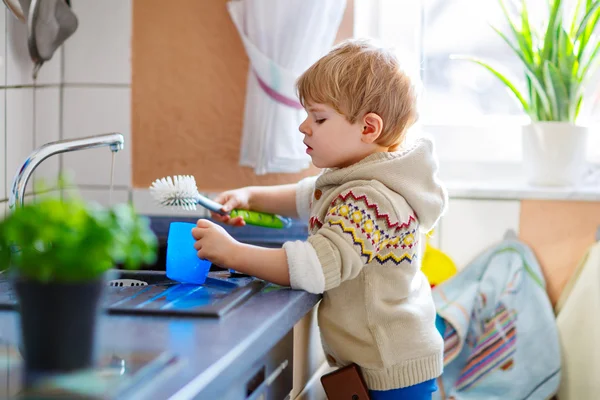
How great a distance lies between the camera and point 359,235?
1.27m

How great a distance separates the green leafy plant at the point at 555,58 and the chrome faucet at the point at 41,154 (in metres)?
1.02

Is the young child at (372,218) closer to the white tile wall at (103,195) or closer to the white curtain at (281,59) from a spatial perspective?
the white curtain at (281,59)

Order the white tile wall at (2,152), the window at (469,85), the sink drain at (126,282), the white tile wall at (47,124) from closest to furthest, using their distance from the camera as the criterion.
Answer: the sink drain at (126,282) < the white tile wall at (2,152) < the white tile wall at (47,124) < the window at (469,85)

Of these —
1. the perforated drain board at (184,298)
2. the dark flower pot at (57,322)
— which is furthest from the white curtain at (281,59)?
the dark flower pot at (57,322)

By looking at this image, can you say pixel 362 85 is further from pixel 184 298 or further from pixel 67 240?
pixel 67 240

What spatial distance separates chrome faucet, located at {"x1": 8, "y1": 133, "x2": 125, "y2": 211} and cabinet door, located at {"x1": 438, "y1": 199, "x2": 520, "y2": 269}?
908 millimetres

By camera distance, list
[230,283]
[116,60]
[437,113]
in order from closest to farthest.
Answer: [230,283] → [116,60] → [437,113]

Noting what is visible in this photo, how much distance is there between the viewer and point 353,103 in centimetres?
138

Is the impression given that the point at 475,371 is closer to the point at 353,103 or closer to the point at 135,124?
the point at 353,103

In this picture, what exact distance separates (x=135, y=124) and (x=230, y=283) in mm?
791

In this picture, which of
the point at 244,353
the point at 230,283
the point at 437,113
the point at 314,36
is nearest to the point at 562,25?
the point at 437,113

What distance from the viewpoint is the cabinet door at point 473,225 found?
205 cm

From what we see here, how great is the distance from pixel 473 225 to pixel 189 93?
2.44ft

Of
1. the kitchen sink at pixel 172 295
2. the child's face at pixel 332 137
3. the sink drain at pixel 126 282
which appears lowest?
the sink drain at pixel 126 282
